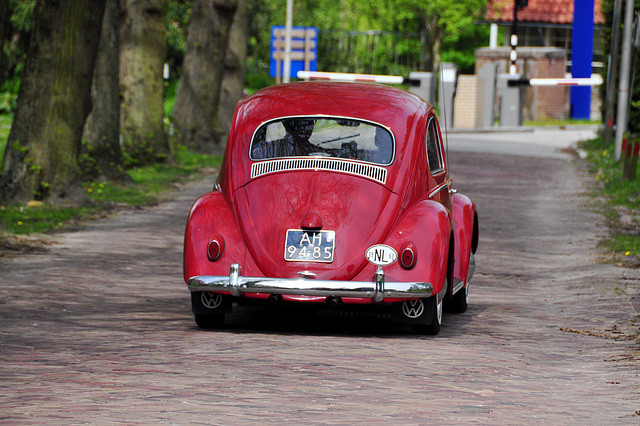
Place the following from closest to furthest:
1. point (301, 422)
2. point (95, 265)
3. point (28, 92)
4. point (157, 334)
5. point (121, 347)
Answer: point (301, 422) < point (121, 347) < point (157, 334) < point (95, 265) < point (28, 92)

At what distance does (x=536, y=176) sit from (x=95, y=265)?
45.0 feet

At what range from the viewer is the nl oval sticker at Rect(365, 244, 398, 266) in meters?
7.65

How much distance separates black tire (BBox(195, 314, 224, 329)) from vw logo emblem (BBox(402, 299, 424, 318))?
1.27m

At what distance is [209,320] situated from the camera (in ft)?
26.6

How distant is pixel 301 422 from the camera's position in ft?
17.3

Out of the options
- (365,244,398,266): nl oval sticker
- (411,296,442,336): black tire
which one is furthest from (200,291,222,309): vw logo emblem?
(411,296,442,336): black tire

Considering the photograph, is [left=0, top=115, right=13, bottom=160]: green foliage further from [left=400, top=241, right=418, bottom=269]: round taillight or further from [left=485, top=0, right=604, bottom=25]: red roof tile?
[left=485, top=0, right=604, bottom=25]: red roof tile

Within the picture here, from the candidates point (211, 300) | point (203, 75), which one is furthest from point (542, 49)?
point (211, 300)

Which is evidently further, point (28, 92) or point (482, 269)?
point (28, 92)

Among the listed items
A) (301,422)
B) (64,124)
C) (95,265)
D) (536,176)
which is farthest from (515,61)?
(301,422)

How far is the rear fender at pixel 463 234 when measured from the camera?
8914 mm

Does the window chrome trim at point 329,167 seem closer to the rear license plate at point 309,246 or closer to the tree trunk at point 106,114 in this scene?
the rear license plate at point 309,246

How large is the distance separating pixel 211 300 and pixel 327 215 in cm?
100

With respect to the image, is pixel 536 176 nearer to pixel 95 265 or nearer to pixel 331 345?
pixel 95 265
